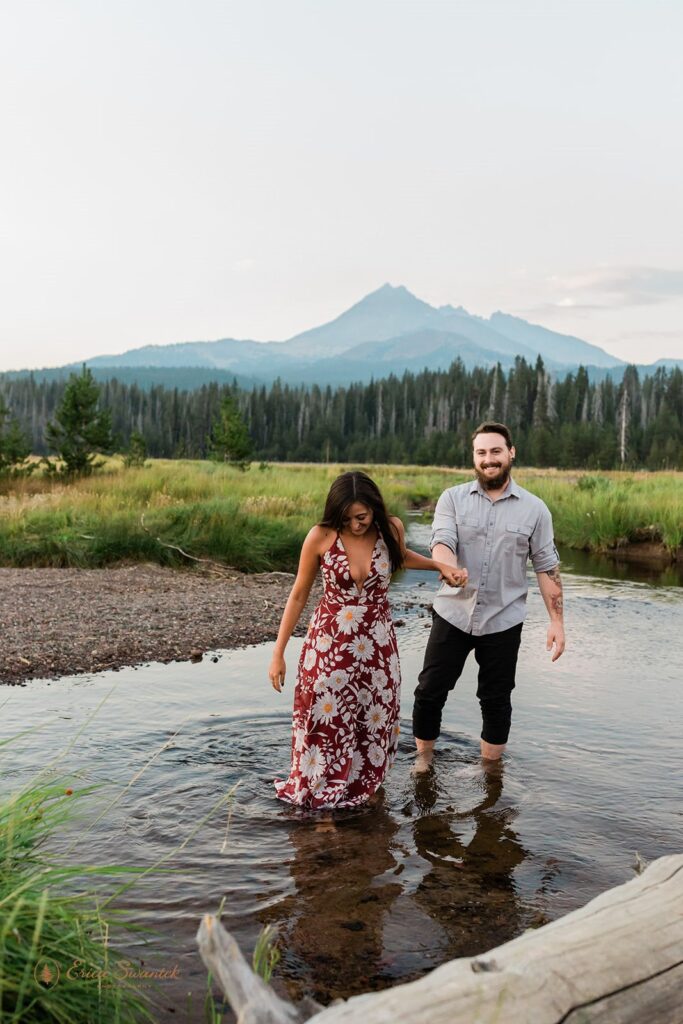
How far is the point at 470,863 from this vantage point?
506cm

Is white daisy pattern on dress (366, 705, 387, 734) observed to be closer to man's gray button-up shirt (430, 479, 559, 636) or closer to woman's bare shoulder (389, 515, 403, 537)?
man's gray button-up shirt (430, 479, 559, 636)

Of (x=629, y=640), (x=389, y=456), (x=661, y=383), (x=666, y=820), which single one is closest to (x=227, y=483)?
(x=629, y=640)

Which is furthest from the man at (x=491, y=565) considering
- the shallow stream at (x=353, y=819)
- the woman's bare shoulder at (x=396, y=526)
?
the shallow stream at (x=353, y=819)

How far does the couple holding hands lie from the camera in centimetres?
532

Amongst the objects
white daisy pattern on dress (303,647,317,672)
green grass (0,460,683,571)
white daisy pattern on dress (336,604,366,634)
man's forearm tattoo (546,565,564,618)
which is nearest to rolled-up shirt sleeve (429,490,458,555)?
man's forearm tattoo (546,565,564,618)

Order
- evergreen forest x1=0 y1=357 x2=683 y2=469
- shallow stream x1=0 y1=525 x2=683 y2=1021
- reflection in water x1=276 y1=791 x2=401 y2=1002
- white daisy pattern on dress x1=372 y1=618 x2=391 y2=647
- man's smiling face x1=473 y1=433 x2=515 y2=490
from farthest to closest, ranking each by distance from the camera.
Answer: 1. evergreen forest x1=0 y1=357 x2=683 y2=469
2. man's smiling face x1=473 y1=433 x2=515 y2=490
3. white daisy pattern on dress x1=372 y1=618 x2=391 y2=647
4. shallow stream x1=0 y1=525 x2=683 y2=1021
5. reflection in water x1=276 y1=791 x2=401 y2=1002

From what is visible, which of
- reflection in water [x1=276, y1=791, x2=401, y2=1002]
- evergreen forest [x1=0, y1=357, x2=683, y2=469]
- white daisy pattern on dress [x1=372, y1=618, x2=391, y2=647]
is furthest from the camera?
evergreen forest [x1=0, y1=357, x2=683, y2=469]

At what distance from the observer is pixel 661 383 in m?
Answer: 125

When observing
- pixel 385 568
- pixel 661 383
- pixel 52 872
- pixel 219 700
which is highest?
pixel 661 383

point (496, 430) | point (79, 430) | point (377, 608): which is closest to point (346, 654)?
point (377, 608)

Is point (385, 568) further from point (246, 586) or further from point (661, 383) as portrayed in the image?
point (661, 383)

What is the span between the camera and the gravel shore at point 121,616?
9.47m

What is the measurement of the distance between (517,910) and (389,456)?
10694cm

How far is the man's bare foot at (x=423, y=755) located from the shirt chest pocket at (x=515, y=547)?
1.31 meters
